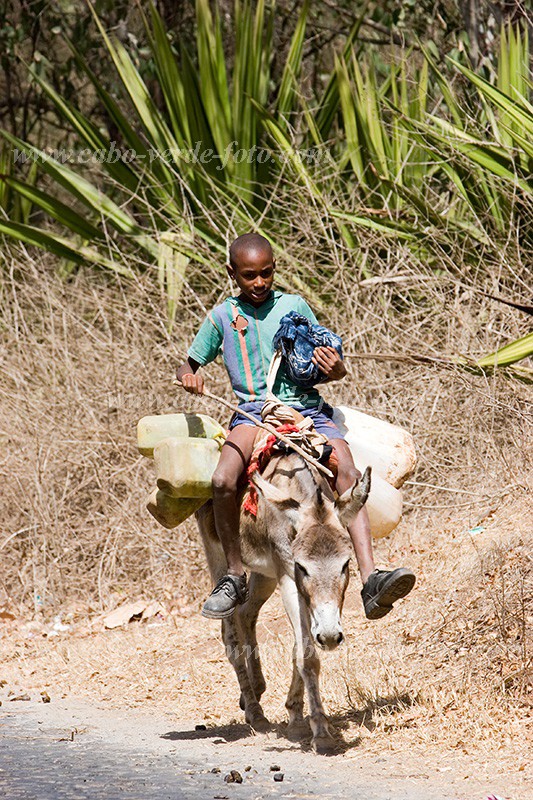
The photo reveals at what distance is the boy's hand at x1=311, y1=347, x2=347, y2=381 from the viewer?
577 cm

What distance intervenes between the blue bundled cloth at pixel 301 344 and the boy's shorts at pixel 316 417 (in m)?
0.15

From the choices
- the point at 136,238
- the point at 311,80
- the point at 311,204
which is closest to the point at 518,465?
the point at 311,204

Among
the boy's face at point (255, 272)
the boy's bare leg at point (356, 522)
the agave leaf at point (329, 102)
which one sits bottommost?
the boy's bare leg at point (356, 522)

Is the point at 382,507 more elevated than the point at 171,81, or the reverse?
the point at 171,81

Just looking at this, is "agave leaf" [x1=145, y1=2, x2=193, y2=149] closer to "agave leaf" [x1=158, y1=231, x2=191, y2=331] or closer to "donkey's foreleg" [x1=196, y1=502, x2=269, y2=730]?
"agave leaf" [x1=158, y1=231, x2=191, y2=331]

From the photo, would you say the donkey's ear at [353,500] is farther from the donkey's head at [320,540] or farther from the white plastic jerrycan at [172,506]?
the white plastic jerrycan at [172,506]

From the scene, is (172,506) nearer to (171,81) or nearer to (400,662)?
(400,662)

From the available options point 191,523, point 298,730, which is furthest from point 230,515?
point 191,523

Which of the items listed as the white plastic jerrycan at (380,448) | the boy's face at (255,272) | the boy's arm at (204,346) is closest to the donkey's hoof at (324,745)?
the white plastic jerrycan at (380,448)

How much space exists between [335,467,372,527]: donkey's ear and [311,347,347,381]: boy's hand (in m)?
0.62

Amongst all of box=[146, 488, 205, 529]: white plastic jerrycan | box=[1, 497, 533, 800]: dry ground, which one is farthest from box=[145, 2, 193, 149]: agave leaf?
box=[146, 488, 205, 529]: white plastic jerrycan

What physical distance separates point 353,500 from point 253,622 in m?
1.41

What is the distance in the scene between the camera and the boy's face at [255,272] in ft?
19.9

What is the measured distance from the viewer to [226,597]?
5.85 meters
